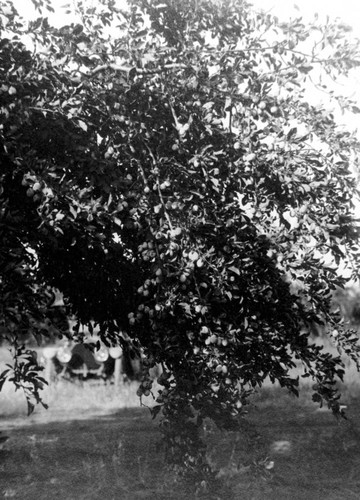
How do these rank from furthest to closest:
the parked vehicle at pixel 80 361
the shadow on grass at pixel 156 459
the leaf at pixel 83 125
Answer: the parked vehicle at pixel 80 361, the shadow on grass at pixel 156 459, the leaf at pixel 83 125

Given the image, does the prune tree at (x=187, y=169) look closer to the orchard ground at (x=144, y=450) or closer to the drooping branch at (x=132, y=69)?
the drooping branch at (x=132, y=69)

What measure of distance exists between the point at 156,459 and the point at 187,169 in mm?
6270

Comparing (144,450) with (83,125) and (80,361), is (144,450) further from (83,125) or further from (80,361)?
(83,125)

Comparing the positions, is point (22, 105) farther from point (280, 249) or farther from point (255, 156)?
point (280, 249)

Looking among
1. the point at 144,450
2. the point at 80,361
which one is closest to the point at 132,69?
the point at 144,450

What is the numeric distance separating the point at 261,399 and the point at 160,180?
9.81m

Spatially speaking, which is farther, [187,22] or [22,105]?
[187,22]

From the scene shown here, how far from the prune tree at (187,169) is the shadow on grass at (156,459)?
1135mm

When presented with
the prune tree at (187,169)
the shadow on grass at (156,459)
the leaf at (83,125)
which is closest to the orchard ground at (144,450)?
the shadow on grass at (156,459)

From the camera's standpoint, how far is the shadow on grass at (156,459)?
759 cm

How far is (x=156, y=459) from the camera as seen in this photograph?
9219 mm

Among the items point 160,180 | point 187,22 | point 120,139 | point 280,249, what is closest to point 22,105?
point 120,139

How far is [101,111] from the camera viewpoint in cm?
429

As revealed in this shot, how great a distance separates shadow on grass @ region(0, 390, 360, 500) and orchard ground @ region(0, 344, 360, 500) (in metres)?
0.02
